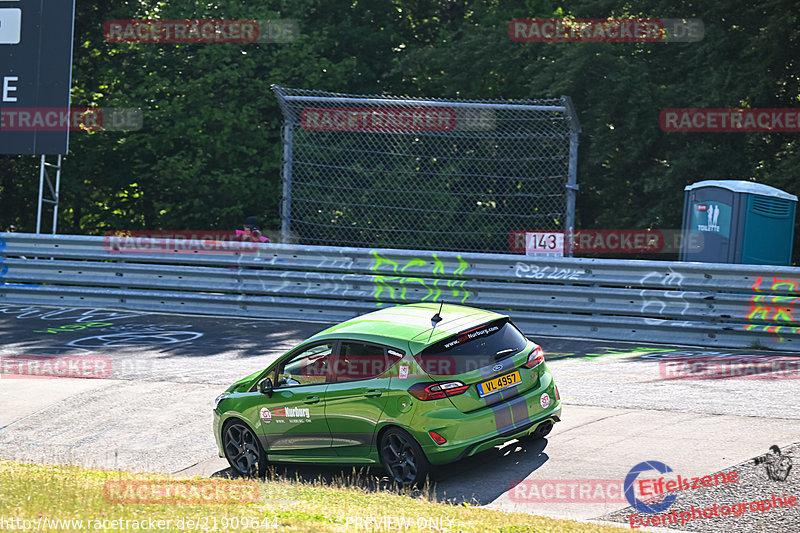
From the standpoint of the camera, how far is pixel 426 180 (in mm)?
17703

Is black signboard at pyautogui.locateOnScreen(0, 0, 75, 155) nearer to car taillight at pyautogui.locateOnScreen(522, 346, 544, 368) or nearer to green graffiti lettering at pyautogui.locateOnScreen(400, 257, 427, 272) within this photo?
green graffiti lettering at pyautogui.locateOnScreen(400, 257, 427, 272)

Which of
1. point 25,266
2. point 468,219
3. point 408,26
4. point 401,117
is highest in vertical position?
point 408,26

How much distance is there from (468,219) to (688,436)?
9.99 meters

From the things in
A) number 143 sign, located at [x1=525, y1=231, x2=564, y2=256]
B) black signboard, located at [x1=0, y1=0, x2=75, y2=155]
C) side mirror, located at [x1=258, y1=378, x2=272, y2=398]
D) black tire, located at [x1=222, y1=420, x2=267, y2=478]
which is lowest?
black tire, located at [x1=222, y1=420, x2=267, y2=478]

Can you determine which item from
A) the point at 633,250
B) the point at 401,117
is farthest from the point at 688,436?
the point at 633,250

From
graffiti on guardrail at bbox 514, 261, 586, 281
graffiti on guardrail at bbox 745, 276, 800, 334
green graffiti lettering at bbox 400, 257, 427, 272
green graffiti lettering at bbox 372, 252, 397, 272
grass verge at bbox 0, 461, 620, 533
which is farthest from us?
green graffiti lettering at bbox 372, 252, 397, 272

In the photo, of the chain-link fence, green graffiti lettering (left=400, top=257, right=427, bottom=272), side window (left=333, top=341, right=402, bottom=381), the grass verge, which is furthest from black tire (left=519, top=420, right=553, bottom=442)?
the chain-link fence

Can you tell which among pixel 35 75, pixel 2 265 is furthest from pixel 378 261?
pixel 35 75

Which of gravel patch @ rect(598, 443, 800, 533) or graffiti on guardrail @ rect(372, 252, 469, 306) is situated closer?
gravel patch @ rect(598, 443, 800, 533)

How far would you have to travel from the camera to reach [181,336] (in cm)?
1389

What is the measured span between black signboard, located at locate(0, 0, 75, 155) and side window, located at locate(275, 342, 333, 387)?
10285 millimetres

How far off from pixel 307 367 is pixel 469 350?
1581 millimetres

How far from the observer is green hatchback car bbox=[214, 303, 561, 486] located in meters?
7.64

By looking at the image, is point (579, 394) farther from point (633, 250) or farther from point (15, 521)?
point (633, 250)
